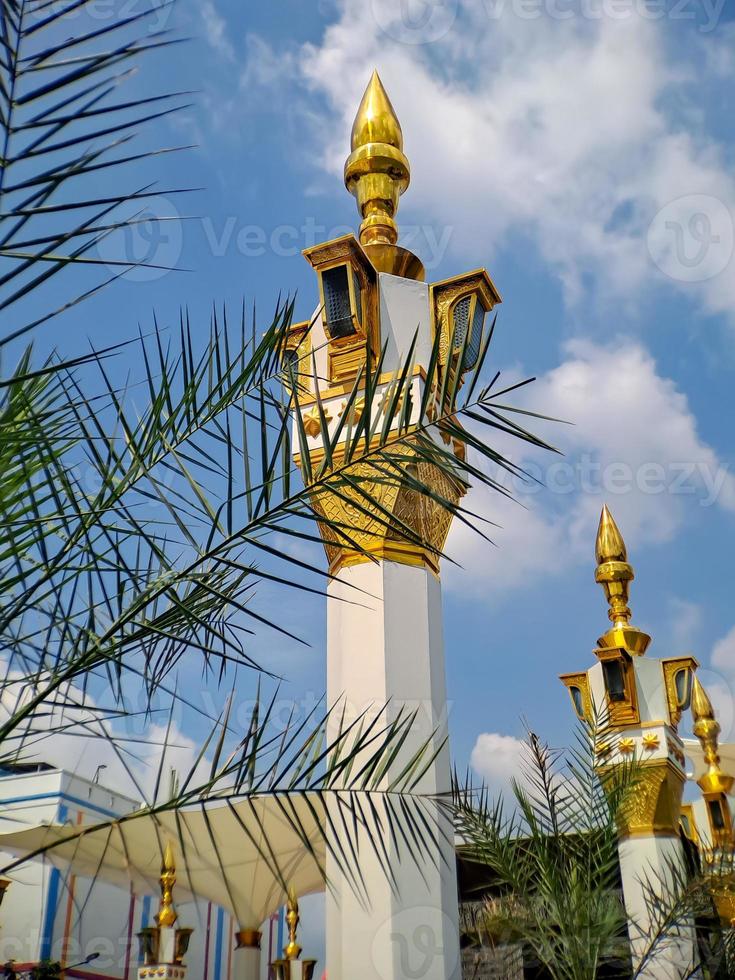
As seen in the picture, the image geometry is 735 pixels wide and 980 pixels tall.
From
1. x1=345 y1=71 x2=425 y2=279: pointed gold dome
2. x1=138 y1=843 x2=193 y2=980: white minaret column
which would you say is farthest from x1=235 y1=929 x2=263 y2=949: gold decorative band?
x1=345 y1=71 x2=425 y2=279: pointed gold dome

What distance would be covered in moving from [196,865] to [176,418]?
25.0 ft

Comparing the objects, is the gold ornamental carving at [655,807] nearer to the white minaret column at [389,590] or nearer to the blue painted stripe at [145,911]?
the white minaret column at [389,590]

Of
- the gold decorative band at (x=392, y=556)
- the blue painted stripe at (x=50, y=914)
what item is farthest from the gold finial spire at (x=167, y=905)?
the blue painted stripe at (x=50, y=914)

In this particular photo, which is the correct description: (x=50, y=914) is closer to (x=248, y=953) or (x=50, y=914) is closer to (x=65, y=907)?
(x=65, y=907)

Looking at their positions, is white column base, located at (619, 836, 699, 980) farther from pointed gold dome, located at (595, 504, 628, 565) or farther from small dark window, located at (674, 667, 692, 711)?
pointed gold dome, located at (595, 504, 628, 565)

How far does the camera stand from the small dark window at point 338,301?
17.4 feet

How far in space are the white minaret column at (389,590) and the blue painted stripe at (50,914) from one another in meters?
8.42

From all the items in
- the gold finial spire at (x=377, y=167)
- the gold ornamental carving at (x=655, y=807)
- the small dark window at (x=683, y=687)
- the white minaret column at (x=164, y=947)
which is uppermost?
the gold finial spire at (x=377, y=167)

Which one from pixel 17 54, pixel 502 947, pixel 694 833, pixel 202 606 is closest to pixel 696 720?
pixel 694 833

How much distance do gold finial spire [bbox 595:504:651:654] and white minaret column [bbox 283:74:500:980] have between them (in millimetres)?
4134

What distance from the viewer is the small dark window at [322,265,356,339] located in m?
5.29

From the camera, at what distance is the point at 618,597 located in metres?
9.35

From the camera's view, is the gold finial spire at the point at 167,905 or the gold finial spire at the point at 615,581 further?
the gold finial spire at the point at 615,581

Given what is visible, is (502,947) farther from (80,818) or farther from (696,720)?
(80,818)
